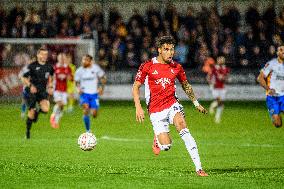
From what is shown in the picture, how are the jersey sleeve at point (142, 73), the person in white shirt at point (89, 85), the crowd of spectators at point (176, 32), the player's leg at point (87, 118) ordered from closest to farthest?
the jersey sleeve at point (142, 73), the player's leg at point (87, 118), the person in white shirt at point (89, 85), the crowd of spectators at point (176, 32)

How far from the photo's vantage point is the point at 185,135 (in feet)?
40.1

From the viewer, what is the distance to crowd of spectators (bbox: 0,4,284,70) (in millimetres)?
32875

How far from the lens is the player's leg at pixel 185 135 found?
12078 millimetres

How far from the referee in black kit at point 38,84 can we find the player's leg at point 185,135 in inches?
281

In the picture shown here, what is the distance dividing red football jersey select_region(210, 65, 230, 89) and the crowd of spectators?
397 centimetres

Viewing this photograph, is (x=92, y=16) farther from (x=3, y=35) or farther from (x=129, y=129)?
(x=129, y=129)

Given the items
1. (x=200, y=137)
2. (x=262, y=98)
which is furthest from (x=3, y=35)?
(x=200, y=137)

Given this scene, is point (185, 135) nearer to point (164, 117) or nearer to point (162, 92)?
point (164, 117)

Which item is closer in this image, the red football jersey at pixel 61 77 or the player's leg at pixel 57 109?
the player's leg at pixel 57 109

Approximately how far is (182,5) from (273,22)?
4.31 metres

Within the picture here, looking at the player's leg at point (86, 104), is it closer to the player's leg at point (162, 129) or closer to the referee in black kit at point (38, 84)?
the referee in black kit at point (38, 84)

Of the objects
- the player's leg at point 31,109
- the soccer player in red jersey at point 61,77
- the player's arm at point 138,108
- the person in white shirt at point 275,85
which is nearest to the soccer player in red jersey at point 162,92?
the player's arm at point 138,108

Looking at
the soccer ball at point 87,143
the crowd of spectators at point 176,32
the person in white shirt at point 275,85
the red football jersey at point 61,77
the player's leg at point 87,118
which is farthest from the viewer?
the crowd of spectators at point 176,32

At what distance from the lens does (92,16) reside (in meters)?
33.3
